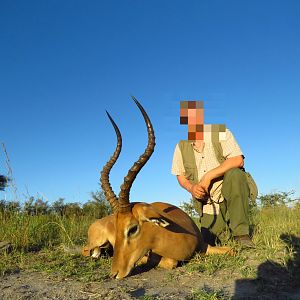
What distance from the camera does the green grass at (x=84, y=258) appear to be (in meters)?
4.39

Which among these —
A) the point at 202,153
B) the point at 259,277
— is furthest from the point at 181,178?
the point at 259,277

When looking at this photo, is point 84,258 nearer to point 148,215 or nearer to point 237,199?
point 148,215

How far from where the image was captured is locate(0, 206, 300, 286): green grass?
14.4 ft

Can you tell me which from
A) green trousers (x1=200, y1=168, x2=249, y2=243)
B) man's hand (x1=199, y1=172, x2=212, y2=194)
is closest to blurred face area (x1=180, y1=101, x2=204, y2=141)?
man's hand (x1=199, y1=172, x2=212, y2=194)

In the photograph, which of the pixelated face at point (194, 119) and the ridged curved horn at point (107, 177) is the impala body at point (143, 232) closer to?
the ridged curved horn at point (107, 177)

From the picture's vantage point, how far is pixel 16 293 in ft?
12.0

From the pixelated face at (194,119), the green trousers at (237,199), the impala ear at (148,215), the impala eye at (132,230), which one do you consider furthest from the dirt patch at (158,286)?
the pixelated face at (194,119)

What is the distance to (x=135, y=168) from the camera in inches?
182

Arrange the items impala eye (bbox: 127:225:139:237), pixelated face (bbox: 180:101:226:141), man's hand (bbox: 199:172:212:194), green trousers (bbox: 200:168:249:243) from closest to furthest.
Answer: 1. impala eye (bbox: 127:225:139:237)
2. green trousers (bbox: 200:168:249:243)
3. man's hand (bbox: 199:172:212:194)
4. pixelated face (bbox: 180:101:226:141)

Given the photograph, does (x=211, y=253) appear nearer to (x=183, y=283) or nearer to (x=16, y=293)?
(x=183, y=283)

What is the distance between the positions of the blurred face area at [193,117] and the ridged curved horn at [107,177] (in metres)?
1.27

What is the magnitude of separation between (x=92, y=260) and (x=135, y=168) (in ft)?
4.56

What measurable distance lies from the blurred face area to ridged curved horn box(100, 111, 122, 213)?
4.17 feet

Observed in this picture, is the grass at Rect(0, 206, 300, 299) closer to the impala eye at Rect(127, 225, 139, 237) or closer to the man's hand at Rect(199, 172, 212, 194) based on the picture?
the impala eye at Rect(127, 225, 139, 237)
